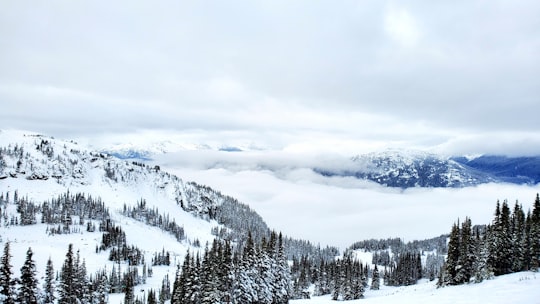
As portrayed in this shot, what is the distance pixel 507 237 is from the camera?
6619 cm

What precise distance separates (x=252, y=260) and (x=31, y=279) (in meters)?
36.7

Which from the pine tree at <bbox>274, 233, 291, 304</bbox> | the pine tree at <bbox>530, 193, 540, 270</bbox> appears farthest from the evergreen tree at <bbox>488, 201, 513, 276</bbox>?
the pine tree at <bbox>274, 233, 291, 304</bbox>

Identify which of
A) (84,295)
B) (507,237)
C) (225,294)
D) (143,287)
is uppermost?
(507,237)

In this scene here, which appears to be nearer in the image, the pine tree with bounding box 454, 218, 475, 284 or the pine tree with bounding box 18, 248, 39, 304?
the pine tree with bounding box 18, 248, 39, 304

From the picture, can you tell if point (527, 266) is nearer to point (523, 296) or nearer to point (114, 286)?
point (523, 296)

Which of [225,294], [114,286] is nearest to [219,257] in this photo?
[225,294]

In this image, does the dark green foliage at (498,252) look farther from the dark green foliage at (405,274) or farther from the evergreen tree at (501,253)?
the dark green foliage at (405,274)

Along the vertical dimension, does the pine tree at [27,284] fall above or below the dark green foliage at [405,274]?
above

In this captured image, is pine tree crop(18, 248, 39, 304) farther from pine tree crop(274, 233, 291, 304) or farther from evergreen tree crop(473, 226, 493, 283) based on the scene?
evergreen tree crop(473, 226, 493, 283)

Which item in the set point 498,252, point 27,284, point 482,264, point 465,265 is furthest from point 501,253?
point 27,284

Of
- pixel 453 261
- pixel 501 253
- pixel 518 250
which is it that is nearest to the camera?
pixel 518 250

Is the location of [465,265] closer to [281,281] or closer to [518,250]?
[518,250]

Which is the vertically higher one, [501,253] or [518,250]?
[518,250]

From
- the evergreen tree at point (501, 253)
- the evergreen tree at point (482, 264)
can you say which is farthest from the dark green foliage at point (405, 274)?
the evergreen tree at point (501, 253)
